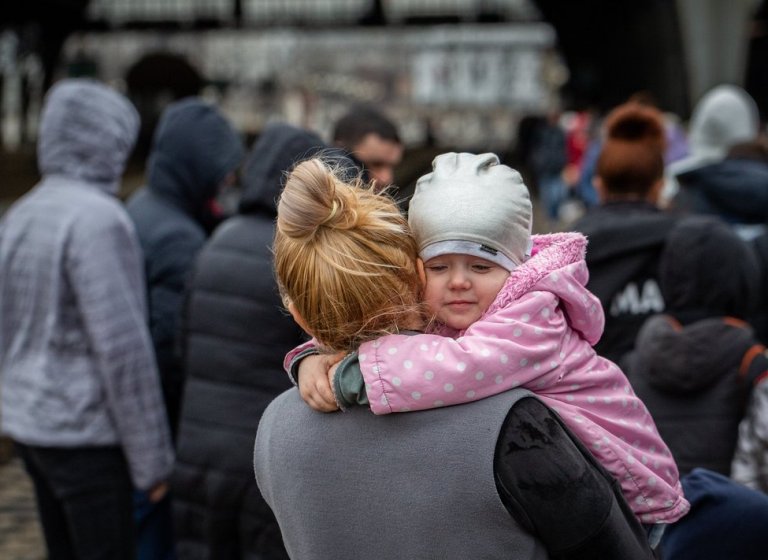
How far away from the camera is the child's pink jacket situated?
1.75 meters

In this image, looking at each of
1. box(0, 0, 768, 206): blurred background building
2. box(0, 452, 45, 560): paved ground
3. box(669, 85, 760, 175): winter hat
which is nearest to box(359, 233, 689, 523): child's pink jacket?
box(0, 452, 45, 560): paved ground

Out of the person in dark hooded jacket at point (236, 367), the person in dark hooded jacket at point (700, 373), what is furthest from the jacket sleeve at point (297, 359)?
the person in dark hooded jacket at point (700, 373)

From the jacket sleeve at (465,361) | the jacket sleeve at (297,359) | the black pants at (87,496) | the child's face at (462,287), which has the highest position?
the child's face at (462,287)

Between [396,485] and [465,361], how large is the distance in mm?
240

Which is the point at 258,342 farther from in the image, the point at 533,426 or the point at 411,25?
the point at 411,25

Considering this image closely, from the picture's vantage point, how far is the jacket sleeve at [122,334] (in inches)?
139

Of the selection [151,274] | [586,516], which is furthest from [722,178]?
[586,516]

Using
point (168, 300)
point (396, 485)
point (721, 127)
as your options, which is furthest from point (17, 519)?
point (396, 485)

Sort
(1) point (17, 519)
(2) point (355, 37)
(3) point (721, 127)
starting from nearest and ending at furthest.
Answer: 1. (1) point (17, 519)
2. (3) point (721, 127)
3. (2) point (355, 37)

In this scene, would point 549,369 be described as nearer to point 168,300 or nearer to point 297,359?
point 297,359

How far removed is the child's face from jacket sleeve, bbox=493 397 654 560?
0.24 meters

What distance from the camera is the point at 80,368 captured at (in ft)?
11.8

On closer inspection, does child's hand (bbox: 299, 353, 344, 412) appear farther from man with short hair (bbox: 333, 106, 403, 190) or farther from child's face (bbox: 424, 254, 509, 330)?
man with short hair (bbox: 333, 106, 403, 190)

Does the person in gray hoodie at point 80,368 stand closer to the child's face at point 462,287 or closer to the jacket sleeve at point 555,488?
the child's face at point 462,287
